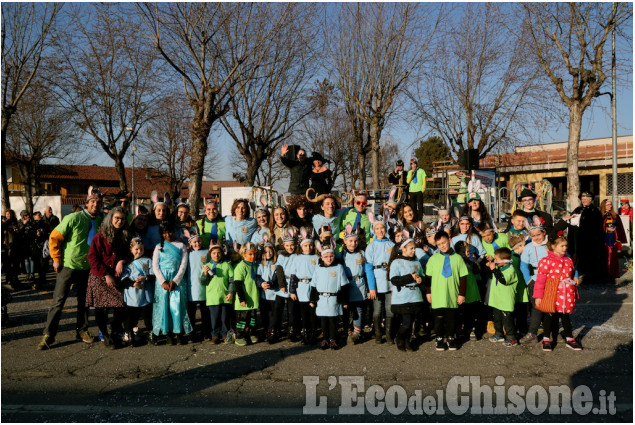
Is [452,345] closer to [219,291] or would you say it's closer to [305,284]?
[305,284]

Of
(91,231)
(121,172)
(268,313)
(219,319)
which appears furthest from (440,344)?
(121,172)

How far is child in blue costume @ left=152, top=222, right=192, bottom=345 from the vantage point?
616 cm

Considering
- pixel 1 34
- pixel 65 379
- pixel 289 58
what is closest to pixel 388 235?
pixel 65 379

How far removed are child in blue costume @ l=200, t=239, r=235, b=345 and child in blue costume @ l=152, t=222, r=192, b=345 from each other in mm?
282

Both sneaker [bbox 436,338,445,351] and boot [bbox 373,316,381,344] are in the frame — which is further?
boot [bbox 373,316,381,344]

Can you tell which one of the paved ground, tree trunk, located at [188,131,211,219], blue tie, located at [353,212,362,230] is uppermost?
tree trunk, located at [188,131,211,219]

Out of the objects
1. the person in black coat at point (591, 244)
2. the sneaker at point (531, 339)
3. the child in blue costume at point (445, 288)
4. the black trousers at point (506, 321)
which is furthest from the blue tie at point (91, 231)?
the person in black coat at point (591, 244)

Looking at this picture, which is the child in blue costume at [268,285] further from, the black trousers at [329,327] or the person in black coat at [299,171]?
the person in black coat at [299,171]

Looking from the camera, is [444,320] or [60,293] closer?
[444,320]

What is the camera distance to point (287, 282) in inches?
247

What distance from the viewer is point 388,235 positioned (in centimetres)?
659

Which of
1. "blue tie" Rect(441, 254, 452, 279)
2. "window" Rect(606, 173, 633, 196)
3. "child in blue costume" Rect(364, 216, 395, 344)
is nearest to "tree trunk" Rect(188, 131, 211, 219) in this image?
"child in blue costume" Rect(364, 216, 395, 344)

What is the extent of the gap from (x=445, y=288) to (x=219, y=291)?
106 inches

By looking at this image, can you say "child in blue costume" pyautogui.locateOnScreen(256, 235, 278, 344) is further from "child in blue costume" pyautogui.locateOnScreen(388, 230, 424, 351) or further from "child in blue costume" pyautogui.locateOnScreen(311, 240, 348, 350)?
"child in blue costume" pyautogui.locateOnScreen(388, 230, 424, 351)
